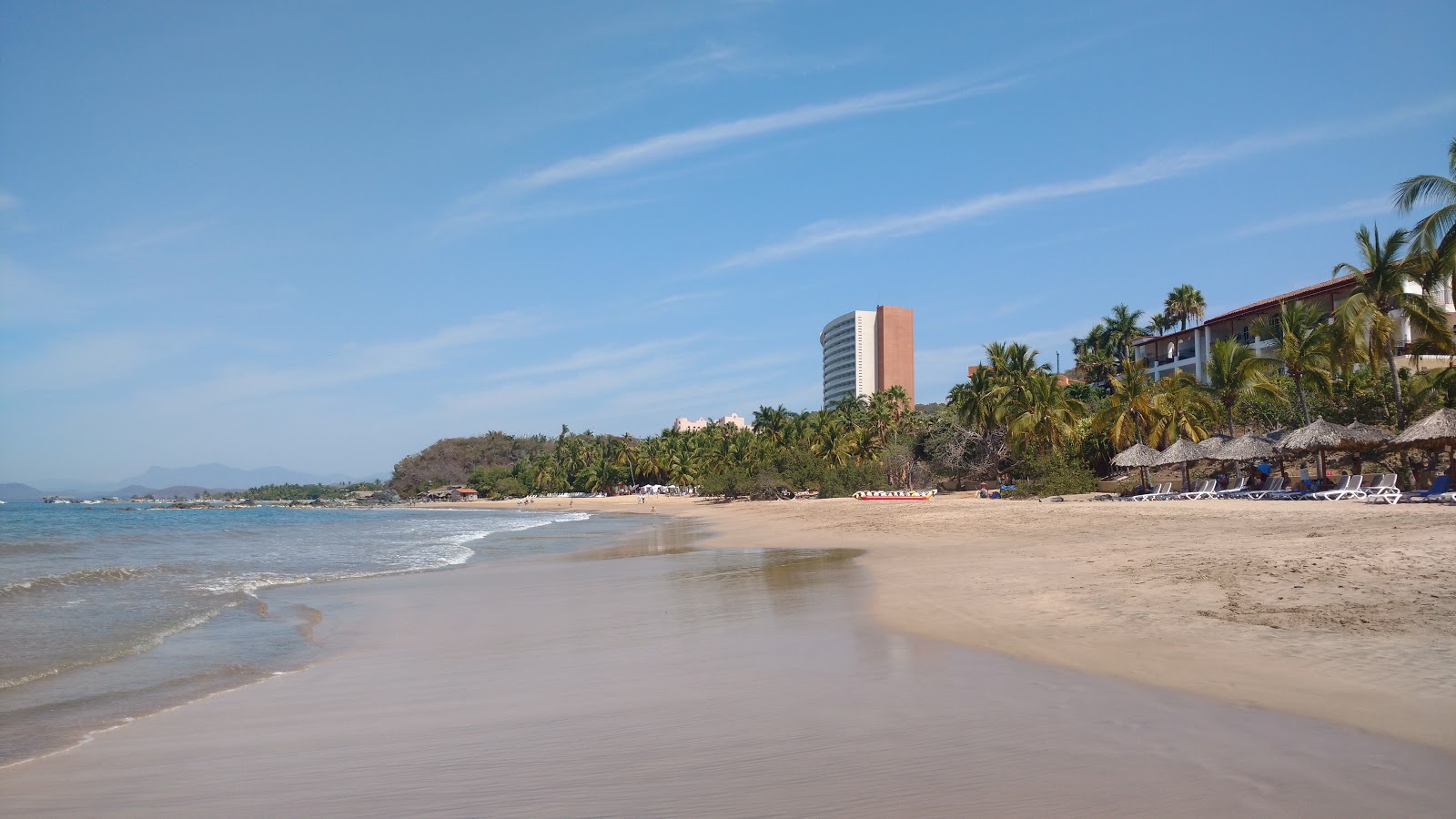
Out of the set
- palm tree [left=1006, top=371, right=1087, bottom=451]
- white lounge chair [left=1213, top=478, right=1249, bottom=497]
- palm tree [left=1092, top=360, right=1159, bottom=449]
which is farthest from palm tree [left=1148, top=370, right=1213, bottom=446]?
white lounge chair [left=1213, top=478, right=1249, bottom=497]

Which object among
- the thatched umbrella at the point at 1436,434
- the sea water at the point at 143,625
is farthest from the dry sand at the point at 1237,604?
the sea water at the point at 143,625

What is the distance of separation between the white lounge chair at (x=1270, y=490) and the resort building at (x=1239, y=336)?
15.0m

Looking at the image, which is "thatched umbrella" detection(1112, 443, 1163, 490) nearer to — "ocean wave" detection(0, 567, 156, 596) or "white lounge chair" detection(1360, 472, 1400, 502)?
"white lounge chair" detection(1360, 472, 1400, 502)

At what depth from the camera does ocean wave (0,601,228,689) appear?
8812mm

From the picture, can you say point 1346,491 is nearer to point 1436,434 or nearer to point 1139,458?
point 1436,434

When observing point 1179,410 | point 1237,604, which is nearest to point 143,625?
point 1237,604

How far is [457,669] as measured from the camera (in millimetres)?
8547

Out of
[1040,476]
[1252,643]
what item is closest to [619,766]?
[1252,643]

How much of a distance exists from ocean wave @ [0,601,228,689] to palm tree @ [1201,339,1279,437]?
31008 mm

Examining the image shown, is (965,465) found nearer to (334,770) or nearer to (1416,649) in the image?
(1416,649)

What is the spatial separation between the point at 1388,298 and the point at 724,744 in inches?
1124

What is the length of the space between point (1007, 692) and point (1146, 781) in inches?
76.2

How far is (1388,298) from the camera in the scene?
25.7 metres

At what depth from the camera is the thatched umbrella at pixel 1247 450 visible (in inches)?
1060
